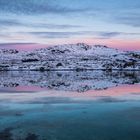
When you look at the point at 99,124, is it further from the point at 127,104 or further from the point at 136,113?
the point at 127,104

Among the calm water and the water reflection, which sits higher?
the calm water

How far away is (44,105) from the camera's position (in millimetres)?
21125

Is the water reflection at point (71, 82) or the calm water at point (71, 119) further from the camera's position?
the water reflection at point (71, 82)

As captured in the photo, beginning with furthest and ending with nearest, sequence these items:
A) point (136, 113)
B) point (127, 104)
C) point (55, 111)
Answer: point (127, 104), point (55, 111), point (136, 113)

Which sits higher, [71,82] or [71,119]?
[71,119]

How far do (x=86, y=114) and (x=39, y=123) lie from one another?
9.50ft

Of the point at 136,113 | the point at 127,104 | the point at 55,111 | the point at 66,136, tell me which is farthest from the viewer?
the point at 127,104

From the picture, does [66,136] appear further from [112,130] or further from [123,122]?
[123,122]

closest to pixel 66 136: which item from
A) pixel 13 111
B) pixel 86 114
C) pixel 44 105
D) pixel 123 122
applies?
pixel 123 122

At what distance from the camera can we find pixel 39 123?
15.7 meters

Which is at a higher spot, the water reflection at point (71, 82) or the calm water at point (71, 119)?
the calm water at point (71, 119)

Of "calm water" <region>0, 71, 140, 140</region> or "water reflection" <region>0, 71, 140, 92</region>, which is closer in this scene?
"calm water" <region>0, 71, 140, 140</region>

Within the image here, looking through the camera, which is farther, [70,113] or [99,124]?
[70,113]

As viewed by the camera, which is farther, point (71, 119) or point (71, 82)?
point (71, 82)
